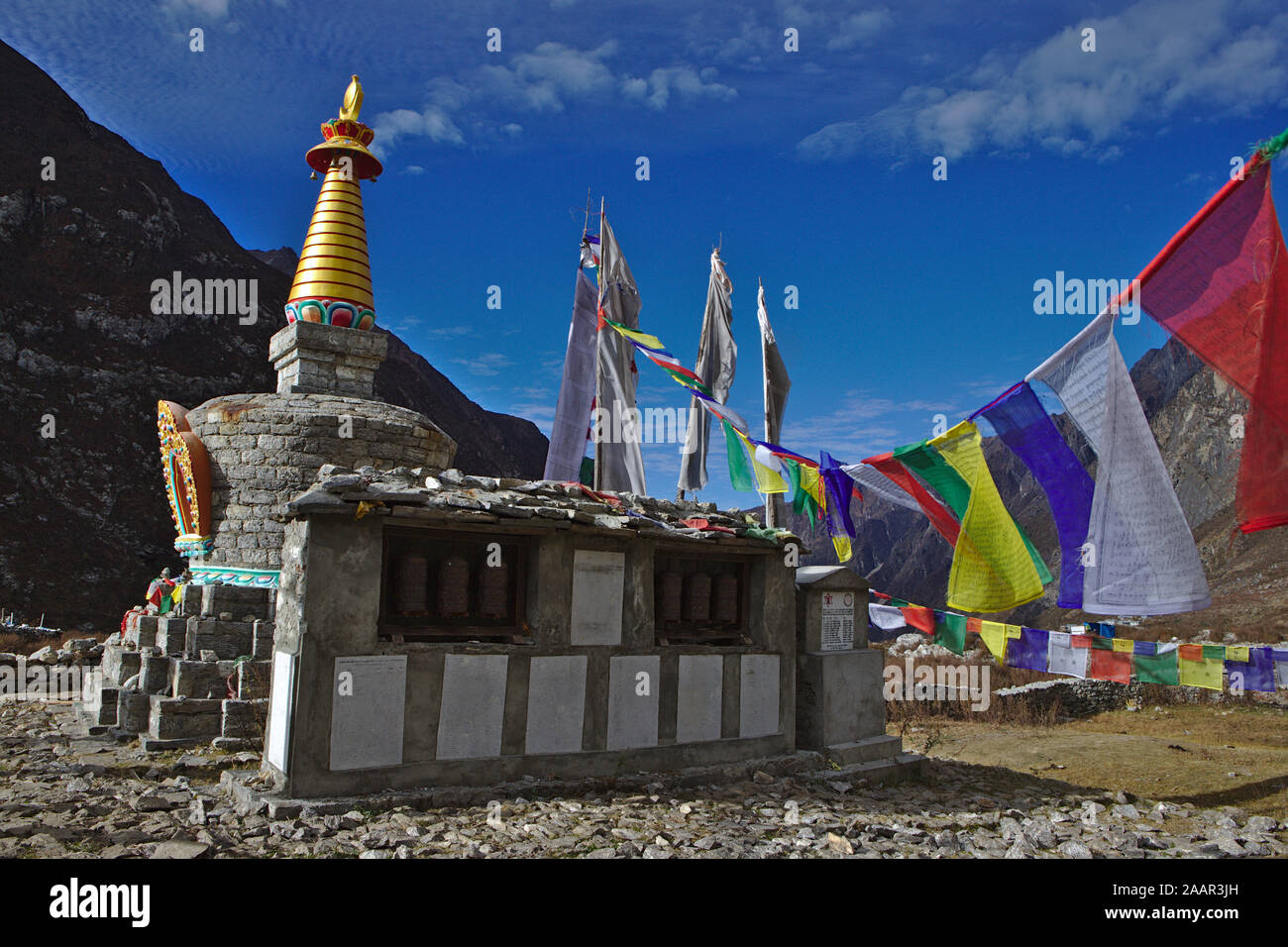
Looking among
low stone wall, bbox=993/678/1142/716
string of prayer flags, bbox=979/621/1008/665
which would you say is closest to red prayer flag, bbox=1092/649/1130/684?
string of prayer flags, bbox=979/621/1008/665

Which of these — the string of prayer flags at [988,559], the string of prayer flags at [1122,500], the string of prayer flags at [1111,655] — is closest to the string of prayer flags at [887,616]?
the string of prayer flags at [1111,655]

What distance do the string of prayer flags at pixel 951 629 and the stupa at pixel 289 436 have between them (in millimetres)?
8518

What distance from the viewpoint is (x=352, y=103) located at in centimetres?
1502

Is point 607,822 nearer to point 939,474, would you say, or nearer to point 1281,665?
point 939,474

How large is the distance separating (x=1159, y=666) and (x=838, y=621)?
225 inches

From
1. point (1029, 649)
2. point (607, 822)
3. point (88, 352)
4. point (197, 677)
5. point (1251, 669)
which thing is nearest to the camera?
point (607, 822)

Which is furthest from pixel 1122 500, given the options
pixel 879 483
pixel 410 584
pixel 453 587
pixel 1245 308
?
pixel 410 584

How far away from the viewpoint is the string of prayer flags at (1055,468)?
8.96 metres

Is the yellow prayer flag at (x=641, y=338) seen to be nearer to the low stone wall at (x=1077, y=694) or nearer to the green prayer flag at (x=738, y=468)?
the green prayer flag at (x=738, y=468)

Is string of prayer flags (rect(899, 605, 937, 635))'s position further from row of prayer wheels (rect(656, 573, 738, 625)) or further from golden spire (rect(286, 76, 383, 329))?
golden spire (rect(286, 76, 383, 329))

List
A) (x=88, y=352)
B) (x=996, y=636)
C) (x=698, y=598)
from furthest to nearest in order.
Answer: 1. (x=88, y=352)
2. (x=996, y=636)
3. (x=698, y=598)

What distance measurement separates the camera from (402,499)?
7.37 m

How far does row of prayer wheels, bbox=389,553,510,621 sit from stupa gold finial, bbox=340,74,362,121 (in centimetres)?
1048

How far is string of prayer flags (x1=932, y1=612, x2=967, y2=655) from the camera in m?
13.3
